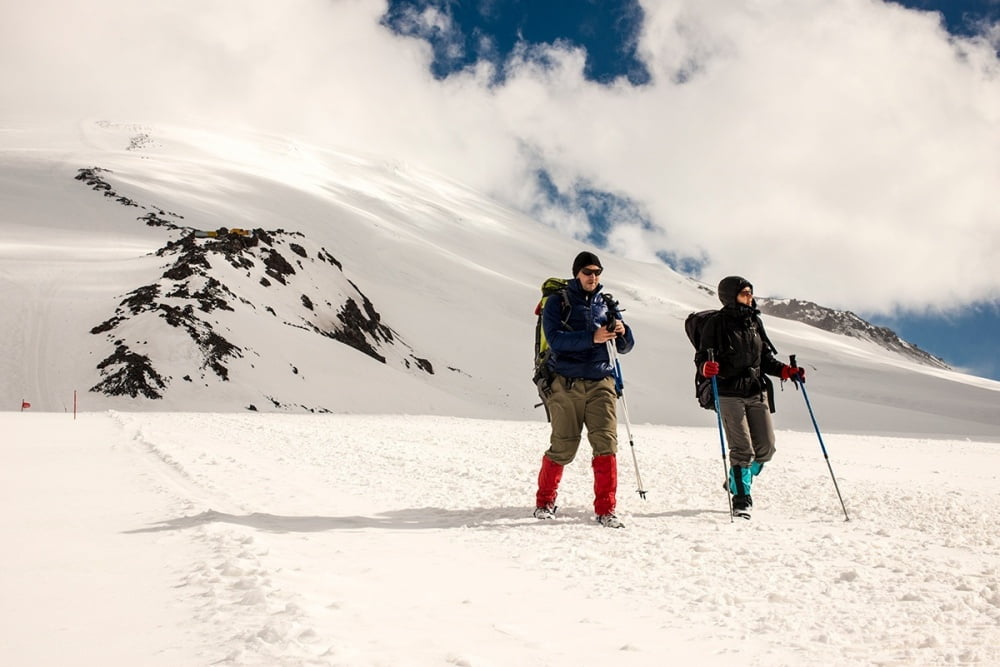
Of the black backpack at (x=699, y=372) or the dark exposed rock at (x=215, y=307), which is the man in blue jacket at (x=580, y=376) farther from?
the dark exposed rock at (x=215, y=307)

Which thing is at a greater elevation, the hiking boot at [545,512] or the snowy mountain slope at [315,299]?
the snowy mountain slope at [315,299]

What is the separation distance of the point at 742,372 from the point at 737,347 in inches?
10.3

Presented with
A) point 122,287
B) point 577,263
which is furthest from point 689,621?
point 122,287

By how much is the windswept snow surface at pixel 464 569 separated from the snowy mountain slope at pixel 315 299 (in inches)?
719

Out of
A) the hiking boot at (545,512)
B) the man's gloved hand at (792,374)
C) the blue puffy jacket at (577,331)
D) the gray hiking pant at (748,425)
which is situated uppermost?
the blue puffy jacket at (577,331)

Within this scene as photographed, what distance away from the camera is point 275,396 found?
977 inches

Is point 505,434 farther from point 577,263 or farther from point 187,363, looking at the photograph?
point 187,363

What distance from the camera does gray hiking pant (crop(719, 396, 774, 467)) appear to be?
22.2 feet

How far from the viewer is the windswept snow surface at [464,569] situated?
295 cm

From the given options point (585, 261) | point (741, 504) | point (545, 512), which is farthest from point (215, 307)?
point (741, 504)

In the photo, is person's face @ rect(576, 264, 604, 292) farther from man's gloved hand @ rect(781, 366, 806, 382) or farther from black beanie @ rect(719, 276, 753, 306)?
man's gloved hand @ rect(781, 366, 806, 382)

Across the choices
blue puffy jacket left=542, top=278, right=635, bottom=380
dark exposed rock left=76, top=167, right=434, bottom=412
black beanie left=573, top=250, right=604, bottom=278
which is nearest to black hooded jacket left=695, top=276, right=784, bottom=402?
blue puffy jacket left=542, top=278, right=635, bottom=380

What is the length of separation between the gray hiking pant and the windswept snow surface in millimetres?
630

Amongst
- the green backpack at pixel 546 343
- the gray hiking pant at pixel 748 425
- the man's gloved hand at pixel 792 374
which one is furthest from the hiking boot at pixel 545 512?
the man's gloved hand at pixel 792 374
